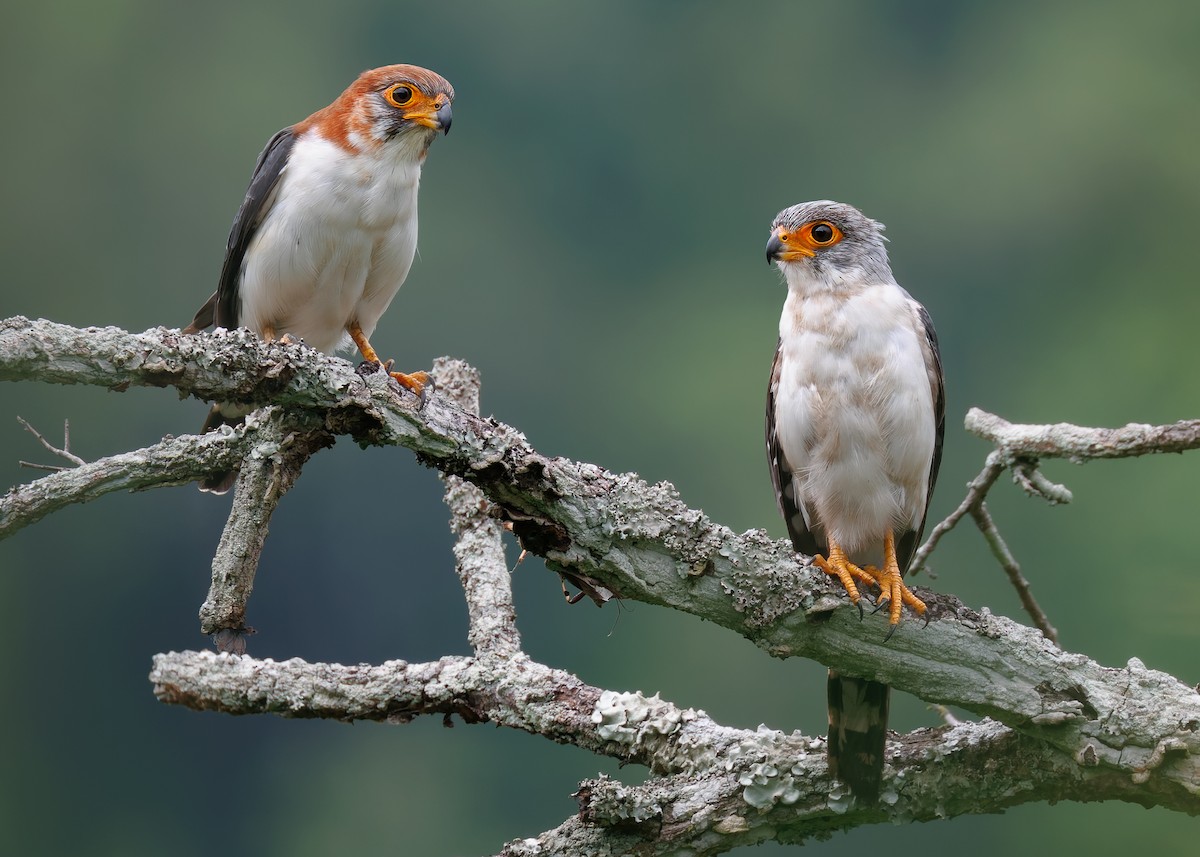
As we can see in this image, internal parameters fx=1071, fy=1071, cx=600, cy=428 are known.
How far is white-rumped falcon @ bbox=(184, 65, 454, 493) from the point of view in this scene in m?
2.66

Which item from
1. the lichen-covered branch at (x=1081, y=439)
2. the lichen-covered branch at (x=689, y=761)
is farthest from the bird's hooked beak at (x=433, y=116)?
the lichen-covered branch at (x=1081, y=439)

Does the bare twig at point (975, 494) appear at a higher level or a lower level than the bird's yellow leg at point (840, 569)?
higher

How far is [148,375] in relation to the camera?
159 cm

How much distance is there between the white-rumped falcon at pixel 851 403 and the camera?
2.29 metres

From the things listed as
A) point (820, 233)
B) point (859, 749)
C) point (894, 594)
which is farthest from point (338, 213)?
point (859, 749)

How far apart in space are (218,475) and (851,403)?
4.59ft

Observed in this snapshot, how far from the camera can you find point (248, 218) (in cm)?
279

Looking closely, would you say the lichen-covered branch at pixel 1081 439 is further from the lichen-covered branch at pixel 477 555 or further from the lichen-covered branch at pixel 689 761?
the lichen-covered branch at pixel 477 555

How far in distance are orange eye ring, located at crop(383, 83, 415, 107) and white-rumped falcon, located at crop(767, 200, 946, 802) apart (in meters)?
1.00

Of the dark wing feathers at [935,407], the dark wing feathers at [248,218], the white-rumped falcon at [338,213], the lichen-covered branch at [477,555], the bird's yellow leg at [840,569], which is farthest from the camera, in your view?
the dark wing feathers at [248,218]

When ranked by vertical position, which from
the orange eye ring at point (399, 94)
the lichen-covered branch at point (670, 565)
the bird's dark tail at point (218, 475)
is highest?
the orange eye ring at point (399, 94)

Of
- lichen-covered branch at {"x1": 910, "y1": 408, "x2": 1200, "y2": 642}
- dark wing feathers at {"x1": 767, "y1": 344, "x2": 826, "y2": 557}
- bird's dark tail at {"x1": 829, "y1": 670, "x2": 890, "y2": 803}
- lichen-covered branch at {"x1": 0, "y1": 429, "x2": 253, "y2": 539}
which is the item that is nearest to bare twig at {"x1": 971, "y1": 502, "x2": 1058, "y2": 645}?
lichen-covered branch at {"x1": 910, "y1": 408, "x2": 1200, "y2": 642}

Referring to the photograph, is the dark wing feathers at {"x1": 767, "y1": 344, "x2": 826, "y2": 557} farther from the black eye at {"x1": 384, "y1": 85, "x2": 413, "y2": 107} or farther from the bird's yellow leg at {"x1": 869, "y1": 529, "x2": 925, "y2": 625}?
the black eye at {"x1": 384, "y1": 85, "x2": 413, "y2": 107}

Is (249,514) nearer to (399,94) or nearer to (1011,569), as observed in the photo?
(399,94)
